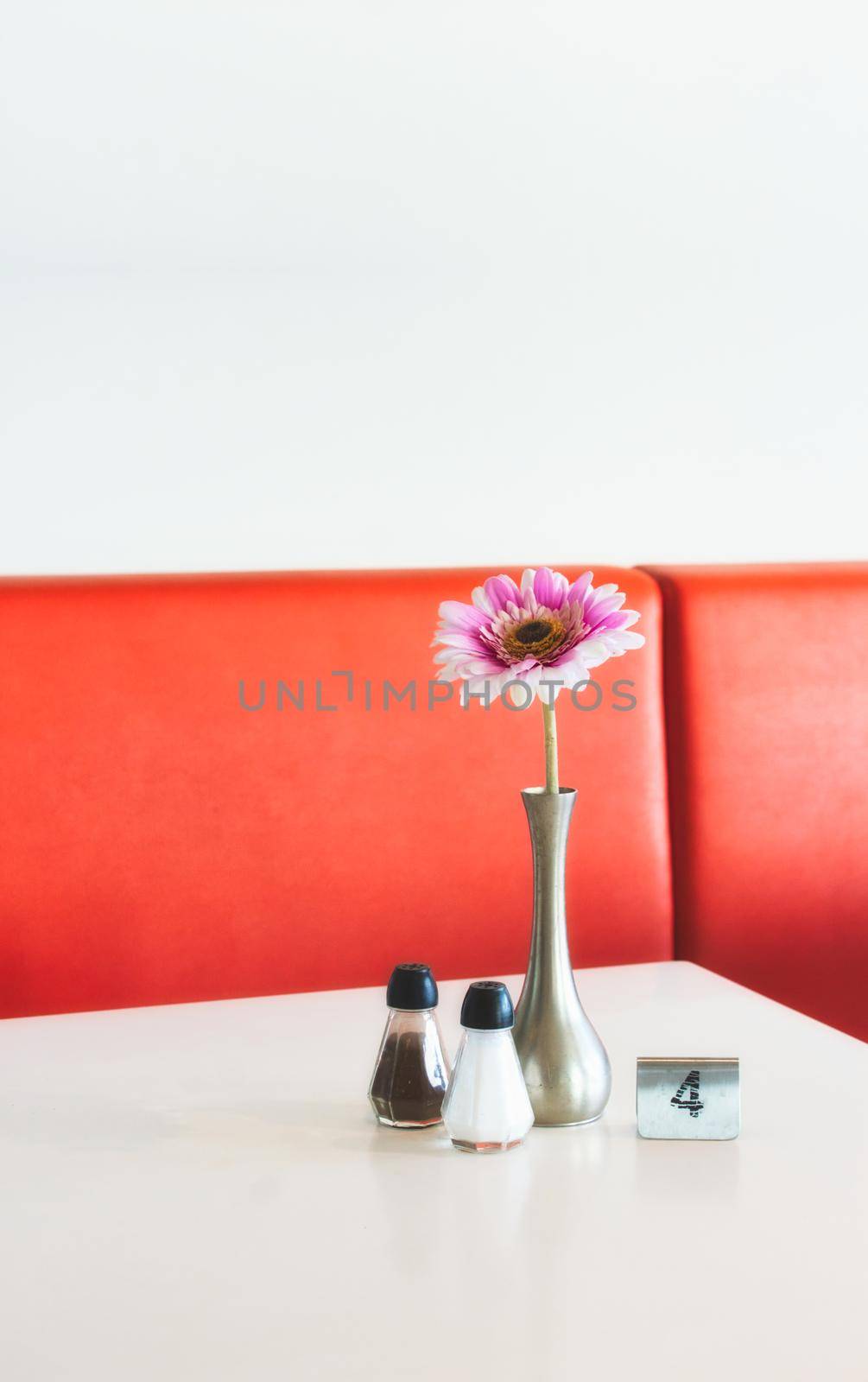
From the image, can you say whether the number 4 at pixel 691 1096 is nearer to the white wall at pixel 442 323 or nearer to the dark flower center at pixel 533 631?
the dark flower center at pixel 533 631

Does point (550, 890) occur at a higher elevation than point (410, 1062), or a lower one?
higher

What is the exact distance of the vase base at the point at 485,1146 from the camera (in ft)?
2.41

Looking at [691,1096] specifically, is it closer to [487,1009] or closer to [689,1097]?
[689,1097]

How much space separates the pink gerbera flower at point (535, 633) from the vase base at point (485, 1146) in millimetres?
262

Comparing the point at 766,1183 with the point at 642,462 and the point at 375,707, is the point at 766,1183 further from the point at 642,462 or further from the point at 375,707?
the point at 642,462

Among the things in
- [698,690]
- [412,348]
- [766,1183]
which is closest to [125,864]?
[698,690]

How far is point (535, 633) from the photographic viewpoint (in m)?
0.78

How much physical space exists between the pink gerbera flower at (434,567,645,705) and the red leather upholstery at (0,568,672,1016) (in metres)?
0.60

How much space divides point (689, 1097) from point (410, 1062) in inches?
6.7

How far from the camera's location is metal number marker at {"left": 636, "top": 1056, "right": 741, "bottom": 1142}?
29.6 inches

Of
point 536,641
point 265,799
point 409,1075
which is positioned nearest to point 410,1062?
point 409,1075

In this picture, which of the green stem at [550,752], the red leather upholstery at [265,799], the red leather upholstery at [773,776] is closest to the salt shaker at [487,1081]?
the green stem at [550,752]

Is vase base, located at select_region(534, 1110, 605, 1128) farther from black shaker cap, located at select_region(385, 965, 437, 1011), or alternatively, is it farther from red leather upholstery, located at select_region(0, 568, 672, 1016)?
red leather upholstery, located at select_region(0, 568, 672, 1016)

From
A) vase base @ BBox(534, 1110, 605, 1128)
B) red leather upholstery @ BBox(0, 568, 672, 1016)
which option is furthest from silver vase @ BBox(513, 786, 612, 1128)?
red leather upholstery @ BBox(0, 568, 672, 1016)
